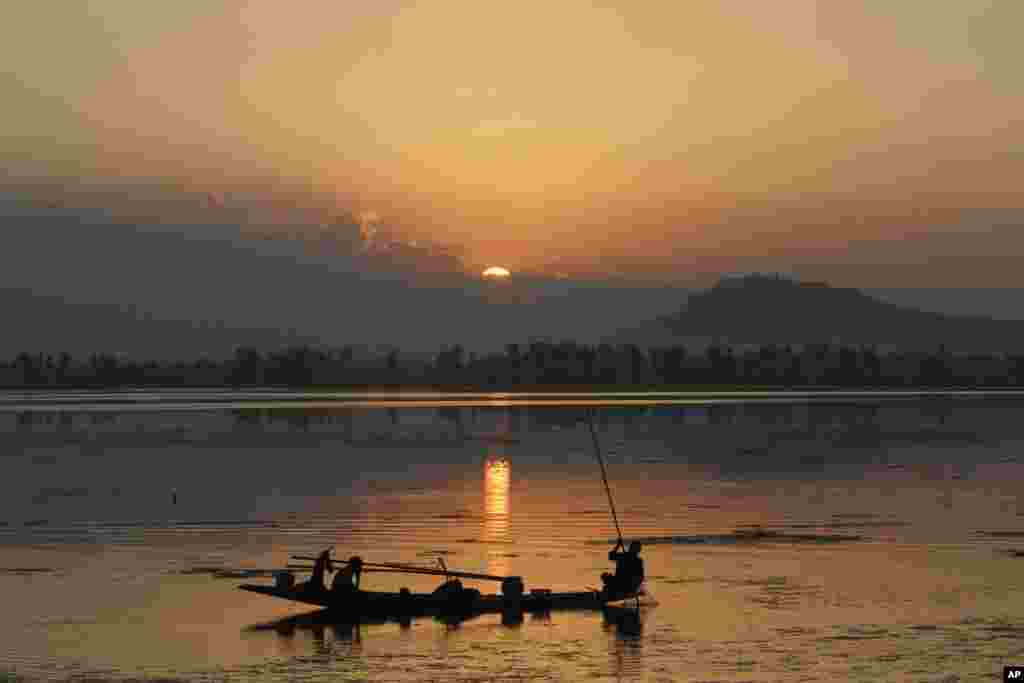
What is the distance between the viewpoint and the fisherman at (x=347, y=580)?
2527 centimetres

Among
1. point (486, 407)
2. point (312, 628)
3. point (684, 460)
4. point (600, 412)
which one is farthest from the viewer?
point (486, 407)

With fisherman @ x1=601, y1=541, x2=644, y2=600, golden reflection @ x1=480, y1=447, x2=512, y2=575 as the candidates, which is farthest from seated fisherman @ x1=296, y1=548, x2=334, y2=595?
fisherman @ x1=601, y1=541, x2=644, y2=600

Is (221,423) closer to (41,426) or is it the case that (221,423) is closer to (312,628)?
(41,426)

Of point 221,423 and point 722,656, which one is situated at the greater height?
point 221,423

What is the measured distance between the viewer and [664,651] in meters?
22.1

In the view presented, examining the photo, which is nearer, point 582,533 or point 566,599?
point 566,599

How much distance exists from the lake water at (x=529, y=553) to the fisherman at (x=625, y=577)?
0.62 meters

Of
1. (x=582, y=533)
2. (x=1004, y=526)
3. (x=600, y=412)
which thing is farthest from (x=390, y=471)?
(x=600, y=412)

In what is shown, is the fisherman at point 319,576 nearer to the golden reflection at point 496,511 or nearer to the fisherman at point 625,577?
the golden reflection at point 496,511

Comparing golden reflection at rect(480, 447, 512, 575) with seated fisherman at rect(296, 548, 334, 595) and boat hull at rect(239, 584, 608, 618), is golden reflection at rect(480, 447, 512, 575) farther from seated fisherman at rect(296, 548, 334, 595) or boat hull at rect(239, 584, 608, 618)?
seated fisherman at rect(296, 548, 334, 595)

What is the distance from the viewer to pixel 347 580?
83.4ft

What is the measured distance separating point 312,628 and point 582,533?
35.3ft

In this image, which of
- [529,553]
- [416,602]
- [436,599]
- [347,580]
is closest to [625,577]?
[436,599]

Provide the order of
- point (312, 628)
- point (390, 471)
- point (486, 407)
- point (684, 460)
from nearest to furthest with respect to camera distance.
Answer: point (312, 628) → point (390, 471) → point (684, 460) → point (486, 407)
